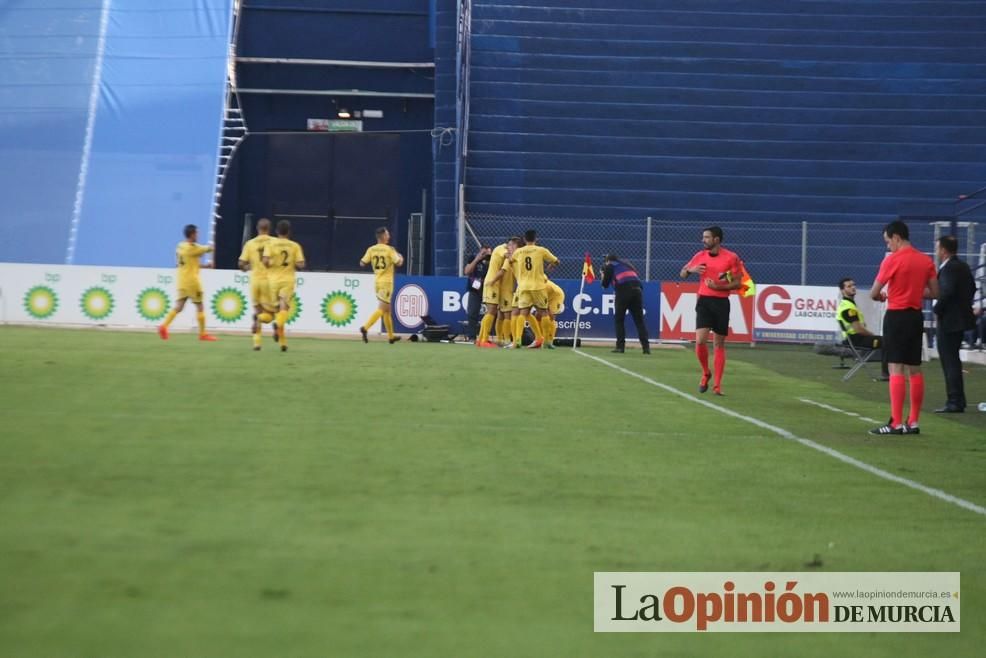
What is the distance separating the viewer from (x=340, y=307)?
2891 cm

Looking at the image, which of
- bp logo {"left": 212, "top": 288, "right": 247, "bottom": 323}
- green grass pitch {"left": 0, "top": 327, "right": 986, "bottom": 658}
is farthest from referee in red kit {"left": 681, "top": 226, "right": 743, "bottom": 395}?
bp logo {"left": 212, "top": 288, "right": 247, "bottom": 323}

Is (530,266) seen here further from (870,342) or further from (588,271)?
(870,342)

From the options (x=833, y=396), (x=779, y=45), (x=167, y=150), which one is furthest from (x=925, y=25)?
(x=833, y=396)

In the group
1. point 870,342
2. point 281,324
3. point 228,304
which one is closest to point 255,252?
point 281,324

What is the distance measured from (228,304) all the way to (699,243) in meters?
10.4

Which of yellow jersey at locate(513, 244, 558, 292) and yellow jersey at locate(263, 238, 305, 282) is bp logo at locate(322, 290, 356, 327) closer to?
yellow jersey at locate(513, 244, 558, 292)

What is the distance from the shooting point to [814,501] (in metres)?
7.70

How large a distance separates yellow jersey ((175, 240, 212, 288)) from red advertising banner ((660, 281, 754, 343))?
1079cm

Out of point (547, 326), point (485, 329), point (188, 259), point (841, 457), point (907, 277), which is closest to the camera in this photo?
point (841, 457)

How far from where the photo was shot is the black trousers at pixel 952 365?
14.9 meters

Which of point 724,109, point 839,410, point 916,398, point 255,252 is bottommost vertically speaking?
point 839,410

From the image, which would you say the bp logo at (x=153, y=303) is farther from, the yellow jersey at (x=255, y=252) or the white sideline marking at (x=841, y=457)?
the white sideline marking at (x=841, y=457)

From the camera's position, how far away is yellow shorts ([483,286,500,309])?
2603 centimetres

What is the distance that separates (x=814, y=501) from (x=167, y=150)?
28630 millimetres
